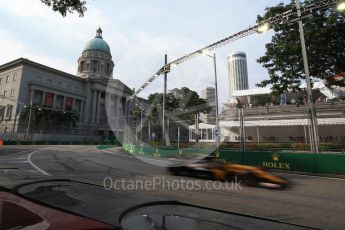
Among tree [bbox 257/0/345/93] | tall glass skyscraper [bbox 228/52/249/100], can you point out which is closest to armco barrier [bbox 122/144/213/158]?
tree [bbox 257/0/345/93]

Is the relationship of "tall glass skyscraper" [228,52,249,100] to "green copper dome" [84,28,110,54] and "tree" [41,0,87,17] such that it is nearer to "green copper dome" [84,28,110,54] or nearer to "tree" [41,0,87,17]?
"green copper dome" [84,28,110,54]

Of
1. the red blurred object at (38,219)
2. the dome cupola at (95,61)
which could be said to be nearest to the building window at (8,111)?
the dome cupola at (95,61)

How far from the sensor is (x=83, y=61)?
9531 cm

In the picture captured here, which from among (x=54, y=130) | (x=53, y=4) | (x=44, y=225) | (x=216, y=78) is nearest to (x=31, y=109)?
(x=54, y=130)

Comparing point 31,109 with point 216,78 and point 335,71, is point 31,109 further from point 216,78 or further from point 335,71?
point 335,71

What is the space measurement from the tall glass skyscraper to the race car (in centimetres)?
17372

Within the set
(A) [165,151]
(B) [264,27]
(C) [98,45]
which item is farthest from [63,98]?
(B) [264,27]

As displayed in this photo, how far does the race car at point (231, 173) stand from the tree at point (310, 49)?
11537mm

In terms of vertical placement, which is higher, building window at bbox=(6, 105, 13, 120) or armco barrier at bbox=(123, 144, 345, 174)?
building window at bbox=(6, 105, 13, 120)

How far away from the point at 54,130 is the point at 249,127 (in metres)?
54.4

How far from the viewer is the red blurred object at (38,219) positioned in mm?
1790

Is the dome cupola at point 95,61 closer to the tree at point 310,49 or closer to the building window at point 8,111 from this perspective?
the building window at point 8,111

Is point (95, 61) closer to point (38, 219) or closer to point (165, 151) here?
point (165, 151)

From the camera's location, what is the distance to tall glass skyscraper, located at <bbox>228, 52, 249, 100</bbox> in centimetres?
18200
